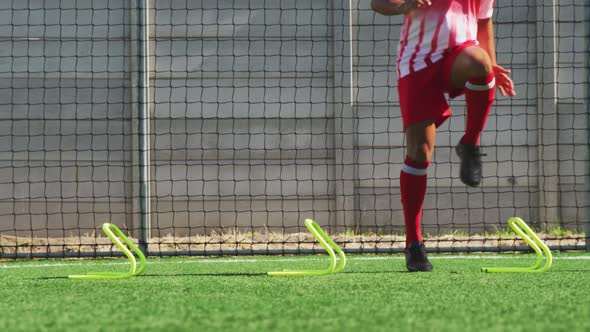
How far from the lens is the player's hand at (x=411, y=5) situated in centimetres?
331

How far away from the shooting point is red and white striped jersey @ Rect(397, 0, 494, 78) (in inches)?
137

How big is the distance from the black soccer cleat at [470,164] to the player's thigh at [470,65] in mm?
250

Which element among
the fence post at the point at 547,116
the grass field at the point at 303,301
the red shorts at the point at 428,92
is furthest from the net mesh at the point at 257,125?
the red shorts at the point at 428,92

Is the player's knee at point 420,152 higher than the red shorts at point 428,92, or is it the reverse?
the red shorts at point 428,92

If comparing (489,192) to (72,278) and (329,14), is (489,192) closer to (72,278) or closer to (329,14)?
(329,14)

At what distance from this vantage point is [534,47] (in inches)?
Answer: 248

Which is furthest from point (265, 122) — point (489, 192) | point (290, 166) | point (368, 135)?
point (489, 192)

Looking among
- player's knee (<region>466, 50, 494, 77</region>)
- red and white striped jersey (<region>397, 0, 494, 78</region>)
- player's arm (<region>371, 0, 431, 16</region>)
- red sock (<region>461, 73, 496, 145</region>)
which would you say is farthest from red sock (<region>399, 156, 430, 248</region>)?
player's arm (<region>371, 0, 431, 16</region>)

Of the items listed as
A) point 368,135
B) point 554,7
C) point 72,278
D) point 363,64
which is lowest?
point 72,278

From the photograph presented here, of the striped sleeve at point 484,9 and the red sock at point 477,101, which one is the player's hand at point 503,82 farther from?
the red sock at point 477,101

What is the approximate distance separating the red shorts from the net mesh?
2.52 metres

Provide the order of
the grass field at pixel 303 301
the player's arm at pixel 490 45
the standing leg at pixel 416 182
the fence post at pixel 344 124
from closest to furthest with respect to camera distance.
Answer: the grass field at pixel 303 301, the standing leg at pixel 416 182, the player's arm at pixel 490 45, the fence post at pixel 344 124

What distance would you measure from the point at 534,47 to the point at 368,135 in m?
1.37

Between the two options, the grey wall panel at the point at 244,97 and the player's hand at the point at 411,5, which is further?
the grey wall panel at the point at 244,97
